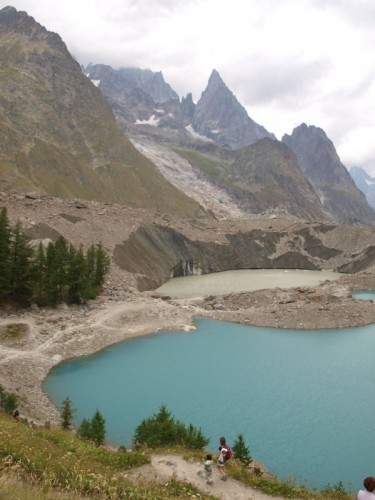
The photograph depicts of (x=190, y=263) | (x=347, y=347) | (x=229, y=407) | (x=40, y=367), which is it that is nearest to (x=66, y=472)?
(x=229, y=407)

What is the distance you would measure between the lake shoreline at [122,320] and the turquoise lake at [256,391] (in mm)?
2148

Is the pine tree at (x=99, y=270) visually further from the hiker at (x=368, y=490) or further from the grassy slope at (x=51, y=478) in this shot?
the hiker at (x=368, y=490)

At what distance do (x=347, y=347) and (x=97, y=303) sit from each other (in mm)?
38479

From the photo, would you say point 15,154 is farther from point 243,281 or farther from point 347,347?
point 347,347

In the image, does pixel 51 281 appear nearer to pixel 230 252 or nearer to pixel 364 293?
pixel 364 293

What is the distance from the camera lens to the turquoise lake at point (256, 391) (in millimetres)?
34594

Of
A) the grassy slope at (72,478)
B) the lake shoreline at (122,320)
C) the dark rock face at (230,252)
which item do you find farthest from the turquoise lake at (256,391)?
the dark rock face at (230,252)

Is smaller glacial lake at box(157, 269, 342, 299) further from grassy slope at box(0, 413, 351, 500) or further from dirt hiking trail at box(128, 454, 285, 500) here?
grassy slope at box(0, 413, 351, 500)

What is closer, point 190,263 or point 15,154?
point 190,263

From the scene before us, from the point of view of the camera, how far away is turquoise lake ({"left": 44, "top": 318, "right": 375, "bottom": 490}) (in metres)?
34.6

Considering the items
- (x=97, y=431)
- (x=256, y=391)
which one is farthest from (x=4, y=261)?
(x=97, y=431)

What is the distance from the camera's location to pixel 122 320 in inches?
2613

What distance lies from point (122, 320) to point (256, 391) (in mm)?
26578

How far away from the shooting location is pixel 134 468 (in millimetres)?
21688
